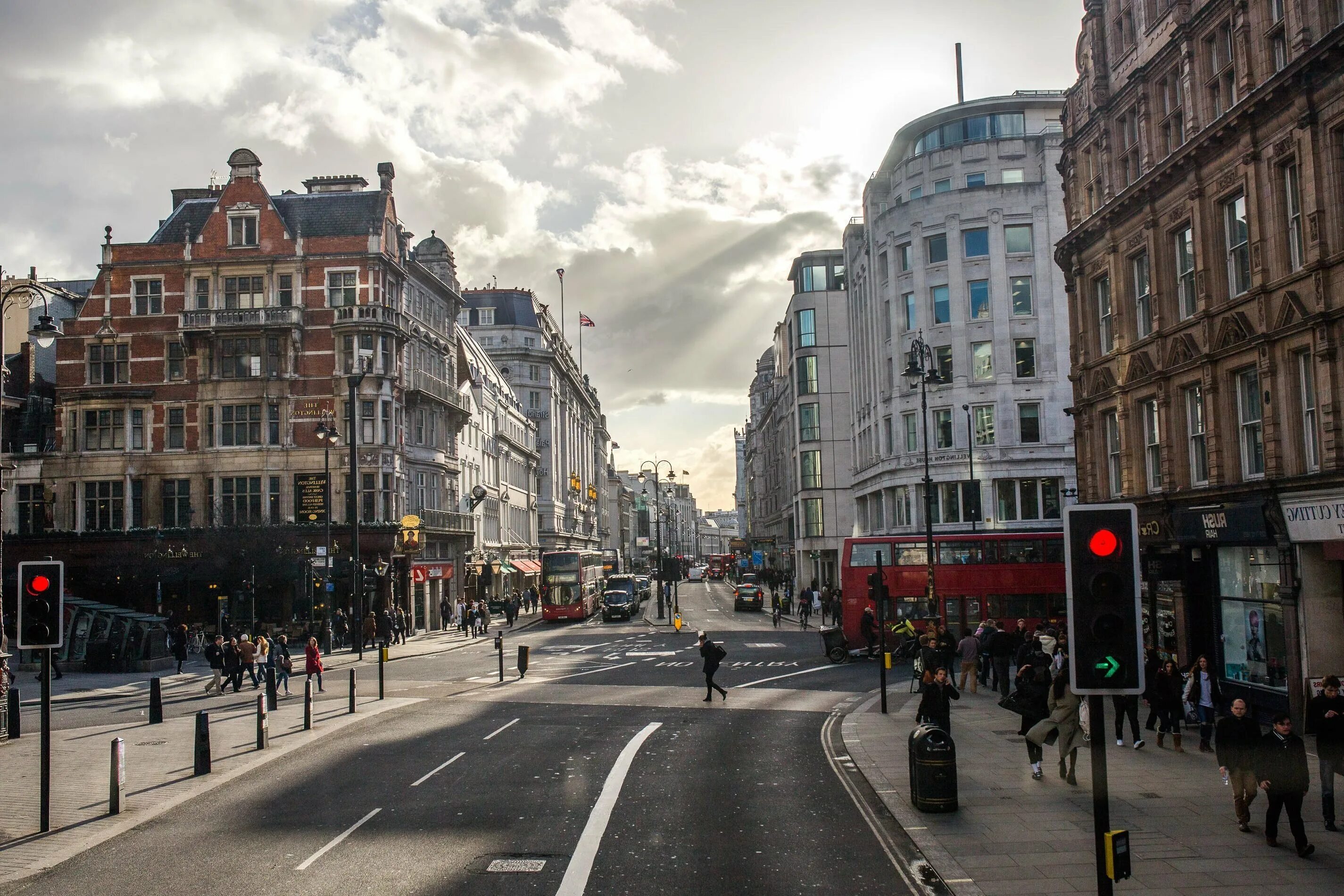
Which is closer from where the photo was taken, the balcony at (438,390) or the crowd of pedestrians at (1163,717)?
the crowd of pedestrians at (1163,717)

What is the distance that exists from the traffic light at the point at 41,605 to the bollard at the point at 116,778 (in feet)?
5.96

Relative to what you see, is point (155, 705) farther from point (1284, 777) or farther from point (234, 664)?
point (1284, 777)

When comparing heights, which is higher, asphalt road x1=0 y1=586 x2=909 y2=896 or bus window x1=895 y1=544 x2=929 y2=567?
bus window x1=895 y1=544 x2=929 y2=567

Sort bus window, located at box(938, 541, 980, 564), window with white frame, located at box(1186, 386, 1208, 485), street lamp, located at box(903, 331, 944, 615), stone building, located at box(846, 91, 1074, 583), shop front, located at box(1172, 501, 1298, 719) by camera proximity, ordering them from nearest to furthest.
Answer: shop front, located at box(1172, 501, 1298, 719), window with white frame, located at box(1186, 386, 1208, 485), street lamp, located at box(903, 331, 944, 615), bus window, located at box(938, 541, 980, 564), stone building, located at box(846, 91, 1074, 583)

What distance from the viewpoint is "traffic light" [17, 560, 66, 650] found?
13773mm

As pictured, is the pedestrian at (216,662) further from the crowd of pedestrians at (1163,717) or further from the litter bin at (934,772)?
the litter bin at (934,772)

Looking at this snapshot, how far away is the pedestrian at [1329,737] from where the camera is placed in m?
12.6

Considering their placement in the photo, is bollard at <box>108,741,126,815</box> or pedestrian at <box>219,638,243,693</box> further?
pedestrian at <box>219,638,243,693</box>

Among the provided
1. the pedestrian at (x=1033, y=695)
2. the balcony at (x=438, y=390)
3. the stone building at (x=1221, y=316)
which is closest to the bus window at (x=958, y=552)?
the stone building at (x=1221, y=316)

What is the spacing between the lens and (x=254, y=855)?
40.6 feet

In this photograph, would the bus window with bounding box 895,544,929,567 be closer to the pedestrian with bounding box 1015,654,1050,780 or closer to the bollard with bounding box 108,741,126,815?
the pedestrian with bounding box 1015,654,1050,780

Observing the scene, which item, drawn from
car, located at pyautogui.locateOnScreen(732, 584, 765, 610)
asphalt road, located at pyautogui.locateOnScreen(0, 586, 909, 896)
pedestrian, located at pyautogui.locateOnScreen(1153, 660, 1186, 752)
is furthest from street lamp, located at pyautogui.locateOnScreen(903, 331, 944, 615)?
car, located at pyautogui.locateOnScreen(732, 584, 765, 610)

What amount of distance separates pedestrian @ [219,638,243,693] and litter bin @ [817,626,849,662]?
18.4 m

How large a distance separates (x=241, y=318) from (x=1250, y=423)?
4533 centimetres
